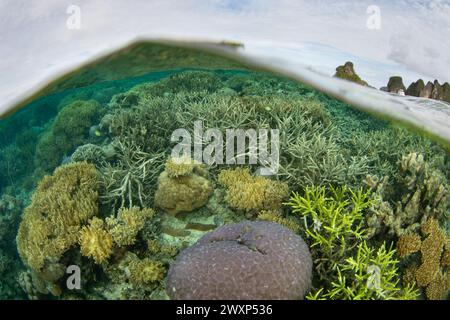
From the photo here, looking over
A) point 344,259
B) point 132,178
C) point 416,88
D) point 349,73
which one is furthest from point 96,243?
point 416,88

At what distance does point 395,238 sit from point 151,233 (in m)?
3.91

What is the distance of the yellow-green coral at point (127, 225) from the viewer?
4902mm

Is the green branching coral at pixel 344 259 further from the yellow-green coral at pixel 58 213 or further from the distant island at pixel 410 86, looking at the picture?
the distant island at pixel 410 86

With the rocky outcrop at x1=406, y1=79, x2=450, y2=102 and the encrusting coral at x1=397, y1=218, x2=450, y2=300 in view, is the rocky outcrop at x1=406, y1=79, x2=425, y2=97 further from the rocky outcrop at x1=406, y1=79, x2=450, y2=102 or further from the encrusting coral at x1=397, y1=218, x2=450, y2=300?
the encrusting coral at x1=397, y1=218, x2=450, y2=300

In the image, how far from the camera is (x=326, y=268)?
15.2 feet

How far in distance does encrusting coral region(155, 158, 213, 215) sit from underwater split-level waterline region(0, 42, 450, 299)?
2cm

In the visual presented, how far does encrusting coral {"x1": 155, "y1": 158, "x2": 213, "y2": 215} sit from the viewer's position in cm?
546

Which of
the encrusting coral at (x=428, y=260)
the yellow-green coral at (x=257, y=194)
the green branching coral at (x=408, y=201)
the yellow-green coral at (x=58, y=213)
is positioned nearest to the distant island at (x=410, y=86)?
the green branching coral at (x=408, y=201)

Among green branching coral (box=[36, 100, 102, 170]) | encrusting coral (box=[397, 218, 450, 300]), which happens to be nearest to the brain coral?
encrusting coral (box=[397, 218, 450, 300])

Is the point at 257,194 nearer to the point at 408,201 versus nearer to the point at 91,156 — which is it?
the point at 408,201

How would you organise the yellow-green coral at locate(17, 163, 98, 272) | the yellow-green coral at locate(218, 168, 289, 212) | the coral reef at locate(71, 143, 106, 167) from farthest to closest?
the coral reef at locate(71, 143, 106, 167) → the yellow-green coral at locate(218, 168, 289, 212) → the yellow-green coral at locate(17, 163, 98, 272)

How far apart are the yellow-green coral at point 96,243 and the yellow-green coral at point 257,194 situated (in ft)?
6.64

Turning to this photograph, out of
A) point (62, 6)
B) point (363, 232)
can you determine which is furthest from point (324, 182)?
point (62, 6)

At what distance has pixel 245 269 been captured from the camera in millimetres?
3816
